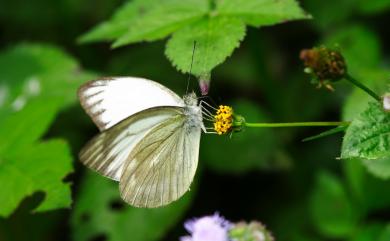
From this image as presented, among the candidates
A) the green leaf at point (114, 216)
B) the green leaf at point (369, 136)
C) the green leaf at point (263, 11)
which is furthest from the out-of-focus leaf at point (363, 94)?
the green leaf at point (114, 216)

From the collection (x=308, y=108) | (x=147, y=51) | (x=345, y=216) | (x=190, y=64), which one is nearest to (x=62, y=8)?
Answer: (x=147, y=51)

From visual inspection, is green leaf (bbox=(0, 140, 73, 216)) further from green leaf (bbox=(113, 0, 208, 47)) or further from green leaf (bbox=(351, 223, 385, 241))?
green leaf (bbox=(351, 223, 385, 241))

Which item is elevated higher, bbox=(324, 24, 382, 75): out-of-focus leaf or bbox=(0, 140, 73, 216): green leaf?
bbox=(324, 24, 382, 75): out-of-focus leaf

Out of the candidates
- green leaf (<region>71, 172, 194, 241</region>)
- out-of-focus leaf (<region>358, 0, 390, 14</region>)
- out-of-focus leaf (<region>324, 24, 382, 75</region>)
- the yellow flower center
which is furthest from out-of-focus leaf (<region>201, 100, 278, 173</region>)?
the yellow flower center

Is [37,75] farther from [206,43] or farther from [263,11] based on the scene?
[263,11]

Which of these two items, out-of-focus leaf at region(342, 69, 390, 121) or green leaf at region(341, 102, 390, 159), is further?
out-of-focus leaf at region(342, 69, 390, 121)
